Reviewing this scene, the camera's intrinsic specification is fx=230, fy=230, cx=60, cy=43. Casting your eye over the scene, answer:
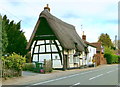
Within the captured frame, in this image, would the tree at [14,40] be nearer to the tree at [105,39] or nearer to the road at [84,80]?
the road at [84,80]

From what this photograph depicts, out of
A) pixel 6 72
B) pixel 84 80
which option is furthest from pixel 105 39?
pixel 6 72

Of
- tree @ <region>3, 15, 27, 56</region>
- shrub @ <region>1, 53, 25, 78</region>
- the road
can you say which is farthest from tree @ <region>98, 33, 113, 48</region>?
shrub @ <region>1, 53, 25, 78</region>

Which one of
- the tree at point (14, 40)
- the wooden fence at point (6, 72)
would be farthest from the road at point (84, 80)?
the tree at point (14, 40)

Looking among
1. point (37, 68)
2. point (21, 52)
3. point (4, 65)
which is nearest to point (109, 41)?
point (21, 52)

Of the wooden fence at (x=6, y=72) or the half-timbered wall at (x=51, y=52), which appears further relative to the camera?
the half-timbered wall at (x=51, y=52)

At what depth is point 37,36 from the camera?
37.3 metres

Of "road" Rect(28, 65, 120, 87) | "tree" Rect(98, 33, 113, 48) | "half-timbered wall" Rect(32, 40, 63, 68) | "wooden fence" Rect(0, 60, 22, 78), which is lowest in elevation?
"road" Rect(28, 65, 120, 87)

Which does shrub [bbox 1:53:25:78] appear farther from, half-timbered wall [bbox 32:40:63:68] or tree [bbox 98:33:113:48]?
tree [bbox 98:33:113:48]

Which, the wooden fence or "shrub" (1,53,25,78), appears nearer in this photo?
the wooden fence

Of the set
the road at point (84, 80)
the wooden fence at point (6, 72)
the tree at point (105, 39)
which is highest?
the tree at point (105, 39)

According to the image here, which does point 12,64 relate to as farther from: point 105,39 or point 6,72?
point 105,39

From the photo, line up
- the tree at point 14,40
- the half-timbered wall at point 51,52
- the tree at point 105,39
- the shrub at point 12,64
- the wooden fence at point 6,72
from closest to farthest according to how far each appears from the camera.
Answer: the wooden fence at point 6,72
the shrub at point 12,64
the half-timbered wall at point 51,52
the tree at point 14,40
the tree at point 105,39

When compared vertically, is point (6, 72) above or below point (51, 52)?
below

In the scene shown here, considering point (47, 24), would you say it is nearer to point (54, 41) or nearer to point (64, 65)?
point (54, 41)
